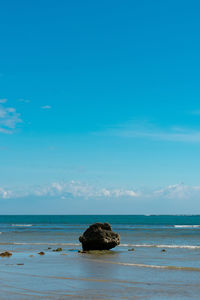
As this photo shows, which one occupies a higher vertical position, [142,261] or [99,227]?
[99,227]

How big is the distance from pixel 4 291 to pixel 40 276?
14.0 feet

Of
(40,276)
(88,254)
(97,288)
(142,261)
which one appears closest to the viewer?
(97,288)

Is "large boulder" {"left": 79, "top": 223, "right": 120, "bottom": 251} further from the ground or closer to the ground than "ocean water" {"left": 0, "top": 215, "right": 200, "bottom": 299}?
further from the ground

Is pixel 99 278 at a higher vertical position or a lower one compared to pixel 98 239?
lower

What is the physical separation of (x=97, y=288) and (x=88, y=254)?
15.2 metres

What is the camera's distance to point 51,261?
2531 centimetres

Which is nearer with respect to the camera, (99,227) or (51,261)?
(51,261)

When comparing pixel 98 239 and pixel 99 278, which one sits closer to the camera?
pixel 99 278

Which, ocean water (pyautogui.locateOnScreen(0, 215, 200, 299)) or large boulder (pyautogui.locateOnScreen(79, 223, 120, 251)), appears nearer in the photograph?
ocean water (pyautogui.locateOnScreen(0, 215, 200, 299))

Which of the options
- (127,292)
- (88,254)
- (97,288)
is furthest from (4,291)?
(88,254)

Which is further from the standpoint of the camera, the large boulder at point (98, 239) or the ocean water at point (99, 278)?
the large boulder at point (98, 239)

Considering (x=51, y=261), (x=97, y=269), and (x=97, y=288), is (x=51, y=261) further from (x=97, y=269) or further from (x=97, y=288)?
(x=97, y=288)

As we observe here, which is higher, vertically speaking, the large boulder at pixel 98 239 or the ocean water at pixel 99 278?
the large boulder at pixel 98 239

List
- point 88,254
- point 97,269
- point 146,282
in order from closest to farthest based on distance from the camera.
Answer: point 146,282 < point 97,269 < point 88,254
